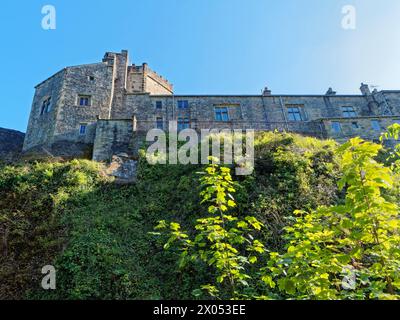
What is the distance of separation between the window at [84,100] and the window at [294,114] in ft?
59.6

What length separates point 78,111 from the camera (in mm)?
27203

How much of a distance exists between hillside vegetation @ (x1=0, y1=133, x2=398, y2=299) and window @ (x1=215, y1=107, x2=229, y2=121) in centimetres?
1066

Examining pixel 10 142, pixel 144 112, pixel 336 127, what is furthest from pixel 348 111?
pixel 10 142

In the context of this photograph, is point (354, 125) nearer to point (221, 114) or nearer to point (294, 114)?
point (294, 114)

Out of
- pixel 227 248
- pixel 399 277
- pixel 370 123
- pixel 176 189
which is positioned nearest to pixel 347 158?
pixel 399 277

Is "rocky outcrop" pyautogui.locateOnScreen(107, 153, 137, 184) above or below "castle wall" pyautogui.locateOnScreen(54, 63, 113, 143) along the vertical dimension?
below

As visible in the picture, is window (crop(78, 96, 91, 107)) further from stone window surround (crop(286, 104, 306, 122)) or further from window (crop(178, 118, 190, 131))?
stone window surround (crop(286, 104, 306, 122))

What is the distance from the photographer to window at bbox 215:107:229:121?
2830cm

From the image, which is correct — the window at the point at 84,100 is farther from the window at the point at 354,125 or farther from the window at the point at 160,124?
the window at the point at 354,125

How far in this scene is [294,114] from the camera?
2934cm

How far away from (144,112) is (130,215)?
589 inches

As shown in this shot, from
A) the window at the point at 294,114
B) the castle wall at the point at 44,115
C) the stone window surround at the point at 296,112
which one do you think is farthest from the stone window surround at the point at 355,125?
the castle wall at the point at 44,115

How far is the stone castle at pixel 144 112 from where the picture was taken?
25250 mm

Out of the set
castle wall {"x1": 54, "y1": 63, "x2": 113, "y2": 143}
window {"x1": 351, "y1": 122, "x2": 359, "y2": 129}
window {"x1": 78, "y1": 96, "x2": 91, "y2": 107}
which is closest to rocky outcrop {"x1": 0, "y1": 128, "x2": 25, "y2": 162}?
castle wall {"x1": 54, "y1": 63, "x2": 113, "y2": 143}
